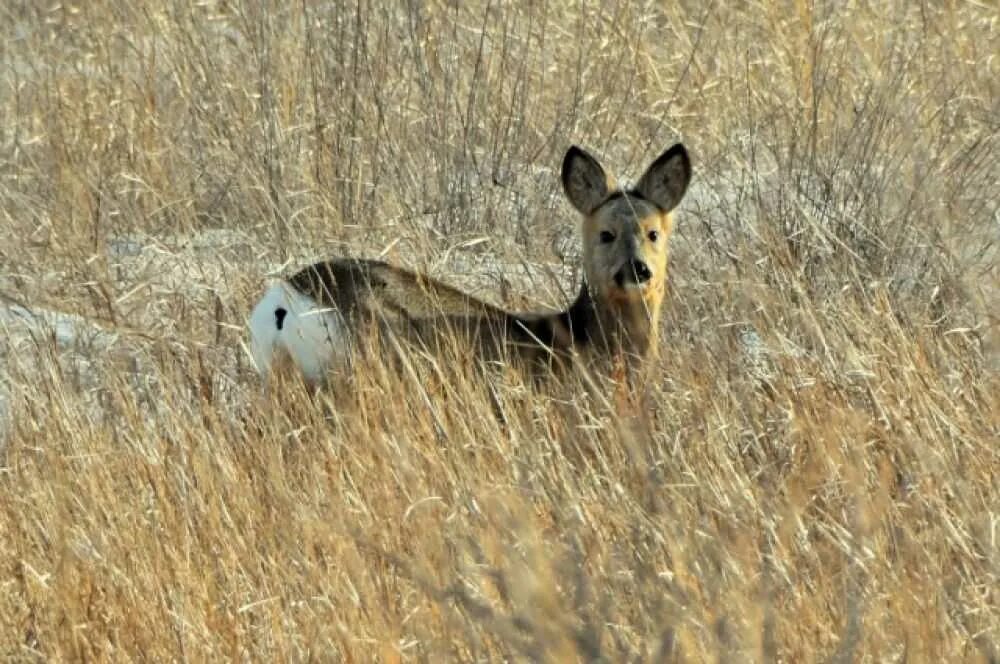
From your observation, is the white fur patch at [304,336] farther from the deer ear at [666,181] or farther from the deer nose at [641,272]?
the deer ear at [666,181]

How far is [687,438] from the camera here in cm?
473

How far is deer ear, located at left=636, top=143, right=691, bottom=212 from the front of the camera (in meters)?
6.48

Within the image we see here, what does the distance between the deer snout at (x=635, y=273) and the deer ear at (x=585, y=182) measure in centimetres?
41

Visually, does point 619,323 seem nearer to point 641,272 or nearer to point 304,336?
point 641,272

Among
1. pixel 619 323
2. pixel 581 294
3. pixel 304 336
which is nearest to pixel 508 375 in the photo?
pixel 304 336

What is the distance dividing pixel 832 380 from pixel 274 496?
1.42m

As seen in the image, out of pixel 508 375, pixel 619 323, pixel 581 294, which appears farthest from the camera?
pixel 581 294

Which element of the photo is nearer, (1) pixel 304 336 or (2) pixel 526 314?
(1) pixel 304 336

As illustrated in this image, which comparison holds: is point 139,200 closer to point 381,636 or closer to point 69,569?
point 69,569

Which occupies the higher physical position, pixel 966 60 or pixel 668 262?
pixel 966 60

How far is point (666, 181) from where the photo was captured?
21.5 ft

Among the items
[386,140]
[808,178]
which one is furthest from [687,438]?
[386,140]

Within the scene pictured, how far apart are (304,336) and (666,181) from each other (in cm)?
140

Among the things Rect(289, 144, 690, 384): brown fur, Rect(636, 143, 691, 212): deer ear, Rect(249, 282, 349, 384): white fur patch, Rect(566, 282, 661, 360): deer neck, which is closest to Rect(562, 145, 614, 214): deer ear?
Rect(289, 144, 690, 384): brown fur
